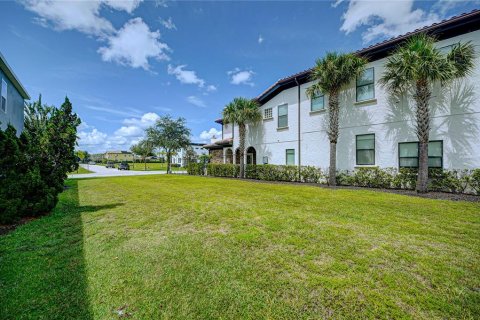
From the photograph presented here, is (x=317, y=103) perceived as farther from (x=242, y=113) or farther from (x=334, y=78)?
(x=242, y=113)

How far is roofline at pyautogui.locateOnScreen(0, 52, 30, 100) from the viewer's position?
33.6ft

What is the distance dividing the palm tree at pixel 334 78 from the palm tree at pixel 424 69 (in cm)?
Answer: 195

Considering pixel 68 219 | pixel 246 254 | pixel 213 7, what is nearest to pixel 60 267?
pixel 246 254

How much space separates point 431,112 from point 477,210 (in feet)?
18.1

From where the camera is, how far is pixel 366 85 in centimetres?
1198

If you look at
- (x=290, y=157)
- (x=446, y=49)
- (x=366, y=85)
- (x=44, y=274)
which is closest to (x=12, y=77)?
(x=44, y=274)

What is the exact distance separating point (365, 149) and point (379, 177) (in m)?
1.96

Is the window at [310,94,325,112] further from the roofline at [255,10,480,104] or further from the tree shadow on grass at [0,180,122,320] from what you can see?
the tree shadow on grass at [0,180,122,320]

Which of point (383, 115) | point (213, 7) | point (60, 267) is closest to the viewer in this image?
point (60, 267)

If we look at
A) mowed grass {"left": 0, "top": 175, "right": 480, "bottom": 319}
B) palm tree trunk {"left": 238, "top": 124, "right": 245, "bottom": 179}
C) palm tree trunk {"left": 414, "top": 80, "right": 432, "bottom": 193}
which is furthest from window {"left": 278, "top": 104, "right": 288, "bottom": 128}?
mowed grass {"left": 0, "top": 175, "right": 480, "bottom": 319}

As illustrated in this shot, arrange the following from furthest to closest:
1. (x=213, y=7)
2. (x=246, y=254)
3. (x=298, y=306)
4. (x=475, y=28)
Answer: (x=213, y=7) < (x=475, y=28) < (x=246, y=254) < (x=298, y=306)

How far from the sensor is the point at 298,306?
2330 mm

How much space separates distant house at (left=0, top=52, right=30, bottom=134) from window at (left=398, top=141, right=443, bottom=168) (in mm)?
20170

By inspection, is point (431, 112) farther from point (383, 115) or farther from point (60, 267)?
point (60, 267)
